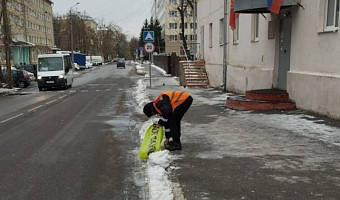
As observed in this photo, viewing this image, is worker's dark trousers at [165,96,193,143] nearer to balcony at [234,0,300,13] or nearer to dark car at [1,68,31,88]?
balcony at [234,0,300,13]

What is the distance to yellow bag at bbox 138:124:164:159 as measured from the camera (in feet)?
20.9

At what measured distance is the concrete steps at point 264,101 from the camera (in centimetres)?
1118

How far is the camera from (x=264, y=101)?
1137 cm

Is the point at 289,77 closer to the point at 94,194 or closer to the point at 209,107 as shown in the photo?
the point at 209,107

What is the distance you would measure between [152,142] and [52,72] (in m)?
20.2

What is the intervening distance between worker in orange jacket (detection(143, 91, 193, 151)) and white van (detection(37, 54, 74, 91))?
1949 centimetres

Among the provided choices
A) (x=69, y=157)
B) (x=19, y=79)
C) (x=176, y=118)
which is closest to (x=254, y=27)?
(x=176, y=118)

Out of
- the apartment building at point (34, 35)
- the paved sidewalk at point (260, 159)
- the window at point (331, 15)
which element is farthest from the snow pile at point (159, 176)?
the apartment building at point (34, 35)

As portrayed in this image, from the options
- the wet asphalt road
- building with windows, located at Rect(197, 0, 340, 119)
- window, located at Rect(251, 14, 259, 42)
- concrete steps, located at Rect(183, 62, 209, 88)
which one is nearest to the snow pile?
the wet asphalt road

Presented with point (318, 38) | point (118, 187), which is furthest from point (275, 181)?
point (318, 38)

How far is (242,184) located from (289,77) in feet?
24.8

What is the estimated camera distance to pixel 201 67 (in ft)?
82.8

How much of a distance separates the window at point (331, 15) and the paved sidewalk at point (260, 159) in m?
2.39

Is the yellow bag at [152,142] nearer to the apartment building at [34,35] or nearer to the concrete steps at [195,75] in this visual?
the concrete steps at [195,75]
